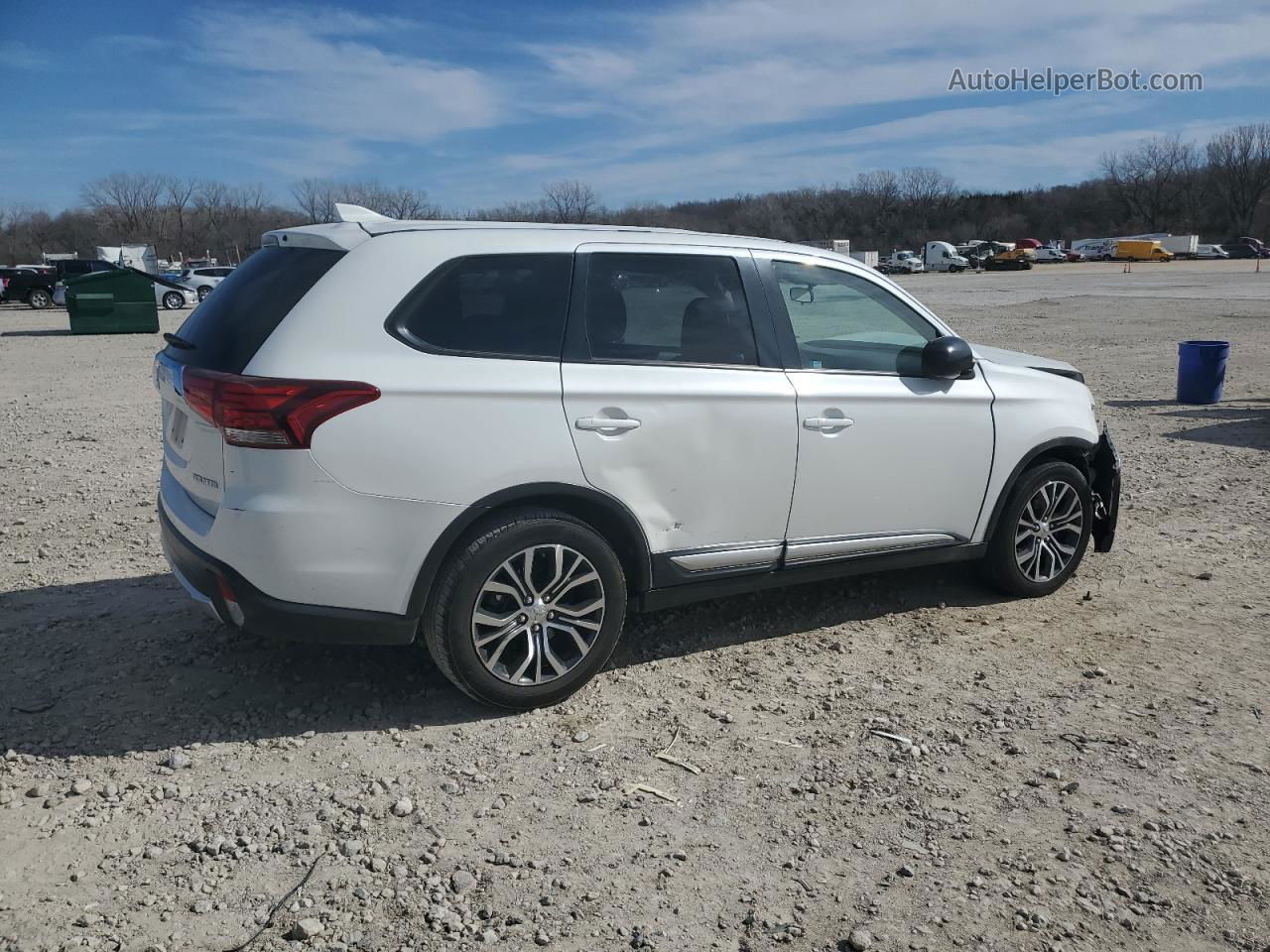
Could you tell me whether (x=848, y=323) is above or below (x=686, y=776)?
above

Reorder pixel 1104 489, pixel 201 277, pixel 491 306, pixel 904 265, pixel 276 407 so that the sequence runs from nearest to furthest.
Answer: pixel 276 407 < pixel 491 306 < pixel 1104 489 < pixel 201 277 < pixel 904 265

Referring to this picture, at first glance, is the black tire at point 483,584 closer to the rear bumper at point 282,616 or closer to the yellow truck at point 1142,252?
the rear bumper at point 282,616

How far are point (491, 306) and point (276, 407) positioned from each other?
91 centimetres

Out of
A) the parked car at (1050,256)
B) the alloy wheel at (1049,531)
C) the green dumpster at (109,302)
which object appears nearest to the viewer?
the alloy wheel at (1049,531)

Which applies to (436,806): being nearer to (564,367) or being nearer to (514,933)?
Result: (514,933)

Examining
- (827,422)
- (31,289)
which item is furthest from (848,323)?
(31,289)

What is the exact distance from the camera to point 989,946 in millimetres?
2828

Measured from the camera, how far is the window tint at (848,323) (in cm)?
476

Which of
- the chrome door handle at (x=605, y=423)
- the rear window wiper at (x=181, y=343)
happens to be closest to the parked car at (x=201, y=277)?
the rear window wiper at (x=181, y=343)

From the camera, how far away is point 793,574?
477 cm

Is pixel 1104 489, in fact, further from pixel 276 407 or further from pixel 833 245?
pixel 833 245

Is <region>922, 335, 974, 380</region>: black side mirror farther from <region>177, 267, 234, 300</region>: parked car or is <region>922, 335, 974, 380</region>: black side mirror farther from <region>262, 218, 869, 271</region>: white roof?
<region>177, 267, 234, 300</region>: parked car

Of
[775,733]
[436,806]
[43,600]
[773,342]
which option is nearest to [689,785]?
[775,733]

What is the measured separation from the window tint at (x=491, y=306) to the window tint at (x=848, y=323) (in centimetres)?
113
